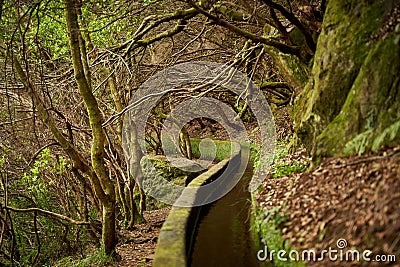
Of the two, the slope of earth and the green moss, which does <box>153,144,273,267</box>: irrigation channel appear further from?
the green moss

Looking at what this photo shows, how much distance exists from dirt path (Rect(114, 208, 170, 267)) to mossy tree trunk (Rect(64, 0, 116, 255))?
658 millimetres

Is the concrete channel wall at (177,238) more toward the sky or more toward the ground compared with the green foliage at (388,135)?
more toward the ground

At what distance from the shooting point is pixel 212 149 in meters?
20.2

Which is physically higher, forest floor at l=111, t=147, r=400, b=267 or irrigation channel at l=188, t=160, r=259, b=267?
forest floor at l=111, t=147, r=400, b=267

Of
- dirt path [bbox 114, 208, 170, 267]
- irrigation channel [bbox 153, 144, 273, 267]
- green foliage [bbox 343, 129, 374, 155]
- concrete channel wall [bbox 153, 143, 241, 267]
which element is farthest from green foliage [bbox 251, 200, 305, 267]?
dirt path [bbox 114, 208, 170, 267]

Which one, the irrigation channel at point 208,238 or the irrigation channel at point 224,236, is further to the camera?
the irrigation channel at point 224,236

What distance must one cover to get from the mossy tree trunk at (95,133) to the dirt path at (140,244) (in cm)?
66

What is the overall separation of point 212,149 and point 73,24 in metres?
13.5

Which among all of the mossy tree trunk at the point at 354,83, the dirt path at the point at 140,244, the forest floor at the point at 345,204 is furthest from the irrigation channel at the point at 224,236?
the mossy tree trunk at the point at 354,83

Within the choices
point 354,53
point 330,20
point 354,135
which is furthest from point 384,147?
point 330,20

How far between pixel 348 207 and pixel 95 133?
5.38 meters

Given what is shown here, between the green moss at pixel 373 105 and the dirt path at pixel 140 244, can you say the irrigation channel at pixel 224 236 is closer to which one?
the dirt path at pixel 140 244

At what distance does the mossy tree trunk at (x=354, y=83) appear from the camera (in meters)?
5.20

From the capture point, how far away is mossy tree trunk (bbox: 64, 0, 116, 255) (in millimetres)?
7453
